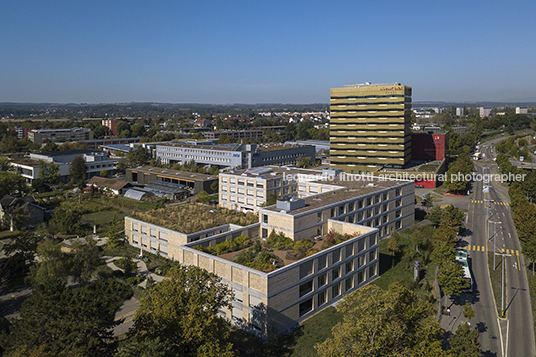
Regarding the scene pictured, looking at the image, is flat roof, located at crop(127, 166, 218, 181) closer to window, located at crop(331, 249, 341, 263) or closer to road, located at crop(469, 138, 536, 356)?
road, located at crop(469, 138, 536, 356)

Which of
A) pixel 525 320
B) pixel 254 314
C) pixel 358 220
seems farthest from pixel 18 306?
pixel 525 320

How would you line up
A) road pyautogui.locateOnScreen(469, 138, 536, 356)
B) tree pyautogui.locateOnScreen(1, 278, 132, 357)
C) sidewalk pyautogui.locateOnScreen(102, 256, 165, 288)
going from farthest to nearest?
sidewalk pyautogui.locateOnScreen(102, 256, 165, 288) → road pyautogui.locateOnScreen(469, 138, 536, 356) → tree pyautogui.locateOnScreen(1, 278, 132, 357)

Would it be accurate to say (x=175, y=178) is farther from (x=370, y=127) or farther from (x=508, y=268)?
(x=508, y=268)

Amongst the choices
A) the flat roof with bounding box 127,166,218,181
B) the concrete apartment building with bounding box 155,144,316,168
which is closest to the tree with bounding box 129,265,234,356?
the flat roof with bounding box 127,166,218,181

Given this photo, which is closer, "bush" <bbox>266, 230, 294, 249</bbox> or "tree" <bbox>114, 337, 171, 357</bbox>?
"tree" <bbox>114, 337, 171, 357</bbox>

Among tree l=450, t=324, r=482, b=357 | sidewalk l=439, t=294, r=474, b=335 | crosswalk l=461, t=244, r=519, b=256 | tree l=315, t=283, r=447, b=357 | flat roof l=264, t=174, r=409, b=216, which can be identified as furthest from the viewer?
crosswalk l=461, t=244, r=519, b=256

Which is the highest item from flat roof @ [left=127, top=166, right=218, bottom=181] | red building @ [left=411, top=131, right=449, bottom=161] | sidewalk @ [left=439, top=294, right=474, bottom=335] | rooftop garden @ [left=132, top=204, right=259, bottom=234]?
red building @ [left=411, top=131, right=449, bottom=161]

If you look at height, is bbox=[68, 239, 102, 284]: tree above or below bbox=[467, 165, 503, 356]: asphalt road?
above

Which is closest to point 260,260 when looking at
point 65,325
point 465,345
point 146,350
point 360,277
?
point 360,277
